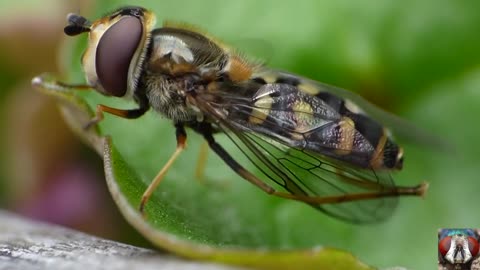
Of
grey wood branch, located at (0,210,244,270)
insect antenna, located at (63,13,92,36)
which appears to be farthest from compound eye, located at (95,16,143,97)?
grey wood branch, located at (0,210,244,270)

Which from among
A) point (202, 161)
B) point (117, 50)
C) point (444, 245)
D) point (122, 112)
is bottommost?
point (444, 245)

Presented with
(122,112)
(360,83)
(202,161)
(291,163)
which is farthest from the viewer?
(360,83)

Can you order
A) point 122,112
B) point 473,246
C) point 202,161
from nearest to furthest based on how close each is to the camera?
1. point 473,246
2. point 122,112
3. point 202,161

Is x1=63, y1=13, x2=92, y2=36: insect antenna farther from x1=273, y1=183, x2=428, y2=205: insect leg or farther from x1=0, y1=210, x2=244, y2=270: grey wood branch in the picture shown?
x1=273, y1=183, x2=428, y2=205: insect leg

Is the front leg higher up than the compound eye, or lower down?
lower down

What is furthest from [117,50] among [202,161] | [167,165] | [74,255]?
[74,255]

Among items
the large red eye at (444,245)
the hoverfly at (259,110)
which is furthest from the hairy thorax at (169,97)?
the large red eye at (444,245)

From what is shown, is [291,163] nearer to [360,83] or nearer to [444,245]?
[444,245]

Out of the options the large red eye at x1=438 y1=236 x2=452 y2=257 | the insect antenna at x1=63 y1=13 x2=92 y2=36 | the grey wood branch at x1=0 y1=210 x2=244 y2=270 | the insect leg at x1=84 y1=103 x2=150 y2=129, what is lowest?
the large red eye at x1=438 y1=236 x2=452 y2=257
